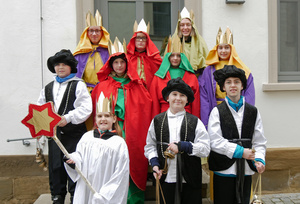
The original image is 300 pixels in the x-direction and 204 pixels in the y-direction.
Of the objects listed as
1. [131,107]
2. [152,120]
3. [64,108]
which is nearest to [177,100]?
[152,120]

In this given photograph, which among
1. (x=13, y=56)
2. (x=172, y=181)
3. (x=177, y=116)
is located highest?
(x=13, y=56)

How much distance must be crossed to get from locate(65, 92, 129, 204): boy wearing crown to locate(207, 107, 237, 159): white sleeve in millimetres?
854

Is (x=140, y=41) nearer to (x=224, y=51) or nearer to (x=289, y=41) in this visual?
(x=224, y=51)

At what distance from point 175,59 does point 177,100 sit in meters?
0.86

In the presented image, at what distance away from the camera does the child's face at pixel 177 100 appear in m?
3.17

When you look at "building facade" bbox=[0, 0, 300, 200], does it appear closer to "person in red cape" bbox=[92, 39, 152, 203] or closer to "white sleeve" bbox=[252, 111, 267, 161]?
"person in red cape" bbox=[92, 39, 152, 203]

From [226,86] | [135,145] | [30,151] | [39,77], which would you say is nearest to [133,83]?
[135,145]

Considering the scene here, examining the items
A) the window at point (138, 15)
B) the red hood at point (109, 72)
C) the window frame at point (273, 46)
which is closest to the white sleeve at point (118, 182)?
the red hood at point (109, 72)

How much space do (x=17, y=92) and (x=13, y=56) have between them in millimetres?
544

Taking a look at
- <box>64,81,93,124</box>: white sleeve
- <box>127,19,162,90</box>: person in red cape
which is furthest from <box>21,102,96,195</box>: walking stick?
<box>127,19,162,90</box>: person in red cape

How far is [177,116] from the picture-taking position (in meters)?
3.23

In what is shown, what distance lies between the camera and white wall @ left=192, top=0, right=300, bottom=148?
16.5ft

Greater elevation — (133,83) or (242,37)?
(242,37)

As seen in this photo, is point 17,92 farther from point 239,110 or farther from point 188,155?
point 239,110
